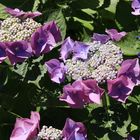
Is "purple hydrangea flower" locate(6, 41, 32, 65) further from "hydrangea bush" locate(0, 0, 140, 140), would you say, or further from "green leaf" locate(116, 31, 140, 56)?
"green leaf" locate(116, 31, 140, 56)

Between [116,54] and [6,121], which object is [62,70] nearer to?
[116,54]

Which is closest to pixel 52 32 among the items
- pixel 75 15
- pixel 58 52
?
pixel 58 52

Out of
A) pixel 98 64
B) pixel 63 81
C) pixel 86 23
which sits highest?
pixel 98 64

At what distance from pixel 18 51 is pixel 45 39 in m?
0.10

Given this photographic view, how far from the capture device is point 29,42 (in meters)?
2.11

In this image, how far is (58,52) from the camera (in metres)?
2.26

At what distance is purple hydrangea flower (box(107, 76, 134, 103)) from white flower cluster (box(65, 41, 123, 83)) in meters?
0.02

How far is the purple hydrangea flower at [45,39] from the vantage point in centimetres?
210

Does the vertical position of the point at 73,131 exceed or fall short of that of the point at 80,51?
it falls short

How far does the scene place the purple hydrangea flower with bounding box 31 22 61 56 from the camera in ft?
6.88

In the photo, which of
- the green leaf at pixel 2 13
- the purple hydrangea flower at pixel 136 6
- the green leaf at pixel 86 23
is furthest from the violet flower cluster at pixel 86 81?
the green leaf at pixel 86 23

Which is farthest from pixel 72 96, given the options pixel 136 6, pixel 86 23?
pixel 86 23

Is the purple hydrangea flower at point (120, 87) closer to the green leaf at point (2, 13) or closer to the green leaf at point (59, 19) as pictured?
the green leaf at point (59, 19)

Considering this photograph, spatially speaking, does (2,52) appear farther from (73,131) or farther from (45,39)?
(73,131)
